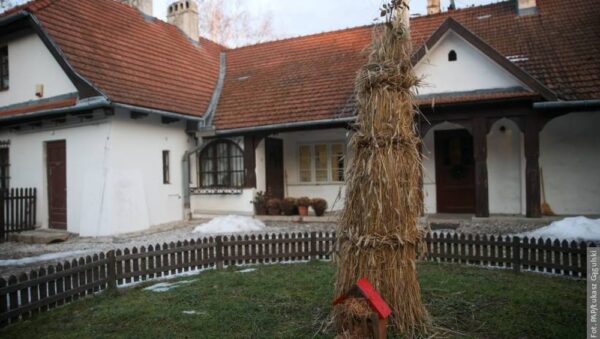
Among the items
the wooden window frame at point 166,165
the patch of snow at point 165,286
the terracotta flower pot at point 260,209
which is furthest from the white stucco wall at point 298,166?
the patch of snow at point 165,286

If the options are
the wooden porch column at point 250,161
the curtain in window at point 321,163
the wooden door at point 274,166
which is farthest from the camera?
the curtain in window at point 321,163

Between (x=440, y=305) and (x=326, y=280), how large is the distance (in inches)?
71.8

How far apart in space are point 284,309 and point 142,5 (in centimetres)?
1539

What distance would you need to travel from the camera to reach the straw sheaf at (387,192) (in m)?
3.89

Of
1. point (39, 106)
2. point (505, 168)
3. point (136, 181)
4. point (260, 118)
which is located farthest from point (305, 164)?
point (39, 106)

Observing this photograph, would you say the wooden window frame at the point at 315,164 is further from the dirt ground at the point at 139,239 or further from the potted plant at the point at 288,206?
the dirt ground at the point at 139,239

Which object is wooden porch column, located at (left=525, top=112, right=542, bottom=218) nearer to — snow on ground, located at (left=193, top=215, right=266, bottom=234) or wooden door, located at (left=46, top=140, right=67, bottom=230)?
snow on ground, located at (left=193, top=215, right=266, bottom=234)

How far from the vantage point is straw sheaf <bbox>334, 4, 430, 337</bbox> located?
3887 millimetres

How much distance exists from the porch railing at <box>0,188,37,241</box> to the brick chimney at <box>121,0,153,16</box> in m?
8.18

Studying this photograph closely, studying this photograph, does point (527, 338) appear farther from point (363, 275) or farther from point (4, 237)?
point (4, 237)

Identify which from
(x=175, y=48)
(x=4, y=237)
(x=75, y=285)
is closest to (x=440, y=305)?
(x=75, y=285)

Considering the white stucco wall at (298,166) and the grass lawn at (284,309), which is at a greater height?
the white stucco wall at (298,166)

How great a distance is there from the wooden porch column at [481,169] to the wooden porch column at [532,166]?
93 cm

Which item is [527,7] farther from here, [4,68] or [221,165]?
[4,68]
